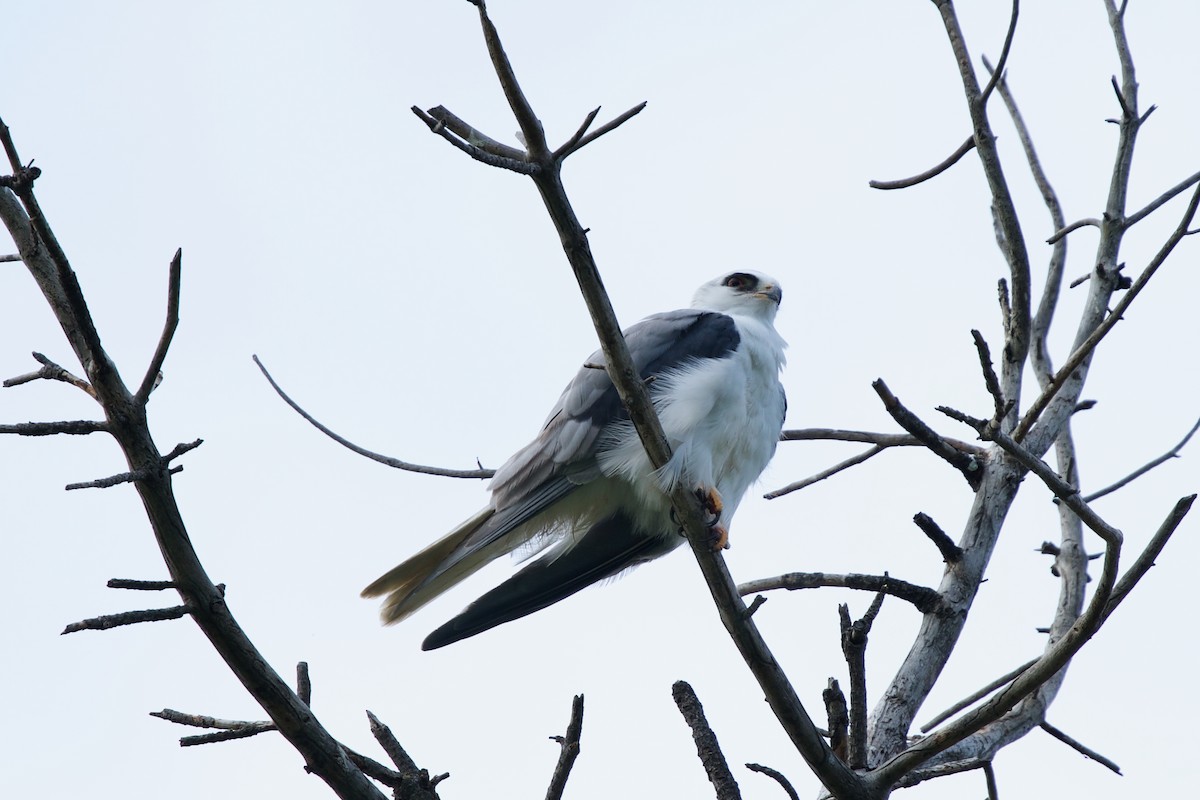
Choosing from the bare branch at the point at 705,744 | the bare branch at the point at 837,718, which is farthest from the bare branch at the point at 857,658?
the bare branch at the point at 705,744

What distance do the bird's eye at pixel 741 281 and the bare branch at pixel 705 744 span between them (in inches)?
124

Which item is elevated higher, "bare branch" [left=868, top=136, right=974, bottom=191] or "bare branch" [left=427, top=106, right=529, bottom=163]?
"bare branch" [left=868, top=136, right=974, bottom=191]

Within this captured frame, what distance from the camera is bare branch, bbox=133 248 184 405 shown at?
2334 millimetres

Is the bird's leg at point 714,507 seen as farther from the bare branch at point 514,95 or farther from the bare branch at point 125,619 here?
the bare branch at point 125,619

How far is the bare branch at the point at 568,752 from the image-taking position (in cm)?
297

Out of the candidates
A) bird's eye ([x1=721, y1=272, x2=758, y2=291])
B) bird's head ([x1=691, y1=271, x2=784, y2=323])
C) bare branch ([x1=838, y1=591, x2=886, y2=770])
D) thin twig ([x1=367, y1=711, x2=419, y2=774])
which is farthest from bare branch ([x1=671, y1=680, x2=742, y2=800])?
bird's eye ([x1=721, y1=272, x2=758, y2=291])

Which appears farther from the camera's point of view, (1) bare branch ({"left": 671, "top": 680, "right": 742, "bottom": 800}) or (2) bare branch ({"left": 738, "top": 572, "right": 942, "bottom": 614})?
(2) bare branch ({"left": 738, "top": 572, "right": 942, "bottom": 614})

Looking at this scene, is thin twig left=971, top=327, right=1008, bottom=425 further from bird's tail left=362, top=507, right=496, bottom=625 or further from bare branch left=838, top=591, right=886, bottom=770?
bird's tail left=362, top=507, right=496, bottom=625

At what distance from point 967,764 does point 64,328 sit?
2.34 m

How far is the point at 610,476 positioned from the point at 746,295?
1657 mm

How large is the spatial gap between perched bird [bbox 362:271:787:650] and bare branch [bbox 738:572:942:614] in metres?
0.60

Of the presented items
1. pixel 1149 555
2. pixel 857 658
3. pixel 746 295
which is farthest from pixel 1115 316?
pixel 746 295

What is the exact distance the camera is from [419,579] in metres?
4.57

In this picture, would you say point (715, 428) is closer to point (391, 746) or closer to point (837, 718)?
point (837, 718)
